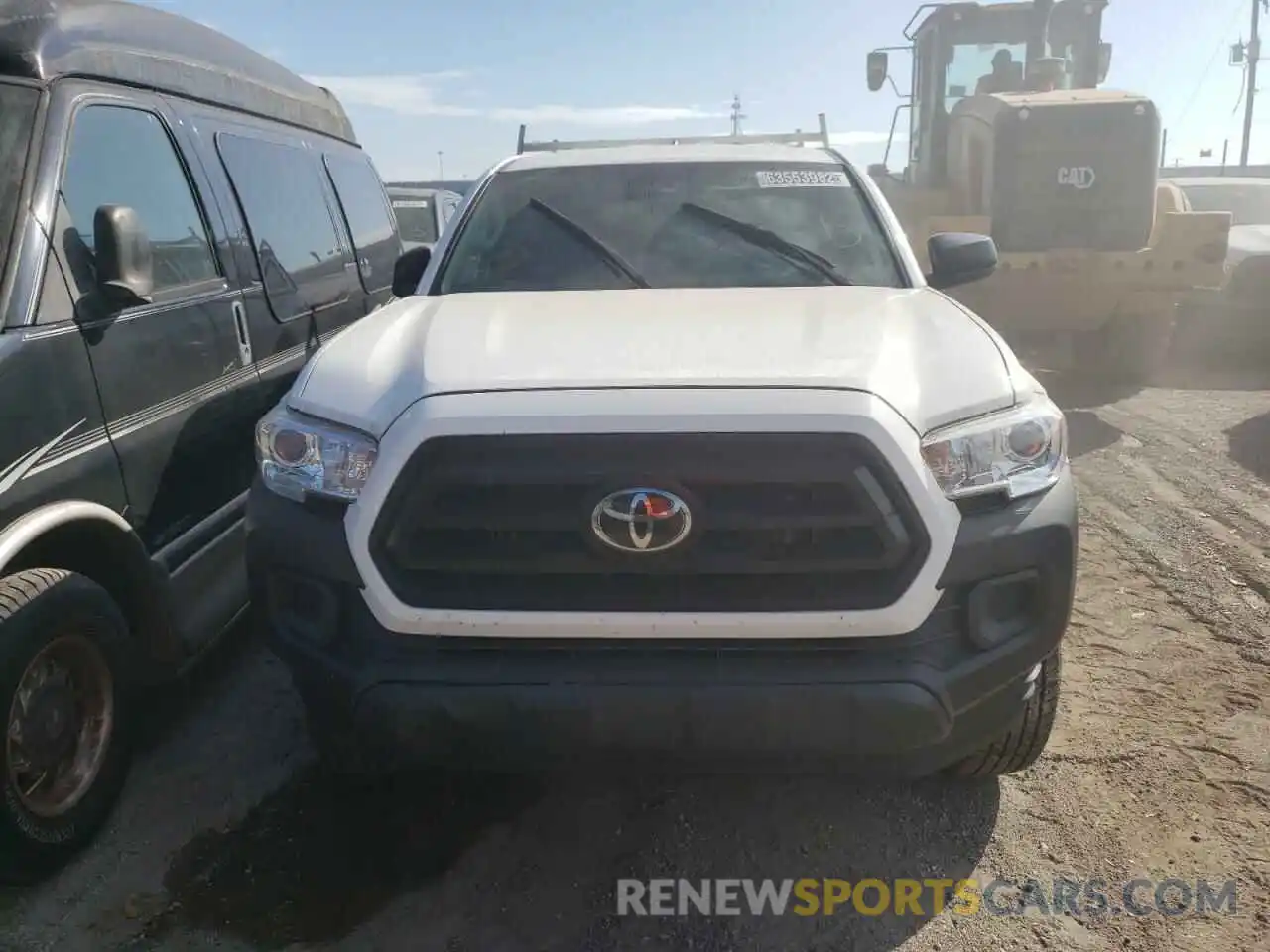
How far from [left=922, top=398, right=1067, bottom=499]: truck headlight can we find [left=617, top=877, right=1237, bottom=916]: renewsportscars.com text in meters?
1.04

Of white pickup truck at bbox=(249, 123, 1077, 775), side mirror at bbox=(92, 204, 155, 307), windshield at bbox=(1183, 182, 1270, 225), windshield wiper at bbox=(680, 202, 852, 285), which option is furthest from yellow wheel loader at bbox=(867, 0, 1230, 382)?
side mirror at bbox=(92, 204, 155, 307)

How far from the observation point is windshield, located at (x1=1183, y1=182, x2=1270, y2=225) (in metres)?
12.9

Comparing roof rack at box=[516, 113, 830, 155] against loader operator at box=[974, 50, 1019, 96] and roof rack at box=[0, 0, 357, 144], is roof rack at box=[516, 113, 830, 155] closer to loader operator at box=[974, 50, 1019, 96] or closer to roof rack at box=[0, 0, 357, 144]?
roof rack at box=[0, 0, 357, 144]

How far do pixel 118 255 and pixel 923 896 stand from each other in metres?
2.75

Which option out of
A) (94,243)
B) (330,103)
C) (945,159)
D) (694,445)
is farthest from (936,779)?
(945,159)

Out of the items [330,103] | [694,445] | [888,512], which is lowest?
[888,512]

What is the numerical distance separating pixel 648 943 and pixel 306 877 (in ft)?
3.04

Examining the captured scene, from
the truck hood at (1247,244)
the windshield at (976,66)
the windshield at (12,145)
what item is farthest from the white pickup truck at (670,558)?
the truck hood at (1247,244)

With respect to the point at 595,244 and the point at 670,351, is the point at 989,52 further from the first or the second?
Answer: the point at 670,351

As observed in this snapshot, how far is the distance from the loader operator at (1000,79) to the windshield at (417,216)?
5916mm

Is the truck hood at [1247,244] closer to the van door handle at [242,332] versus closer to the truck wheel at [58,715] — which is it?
the van door handle at [242,332]

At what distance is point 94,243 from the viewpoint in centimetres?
287

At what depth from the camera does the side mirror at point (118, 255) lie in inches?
110

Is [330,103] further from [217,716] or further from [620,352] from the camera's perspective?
[620,352]
